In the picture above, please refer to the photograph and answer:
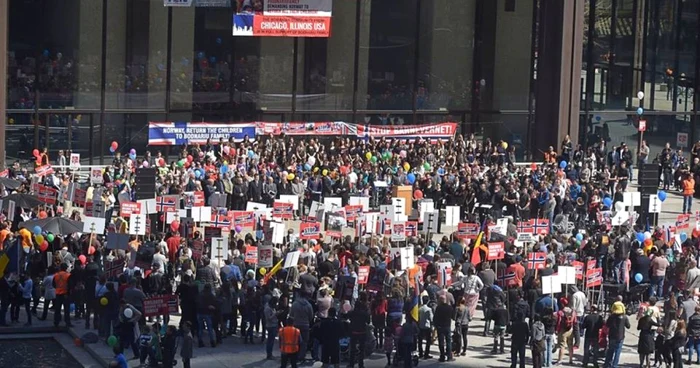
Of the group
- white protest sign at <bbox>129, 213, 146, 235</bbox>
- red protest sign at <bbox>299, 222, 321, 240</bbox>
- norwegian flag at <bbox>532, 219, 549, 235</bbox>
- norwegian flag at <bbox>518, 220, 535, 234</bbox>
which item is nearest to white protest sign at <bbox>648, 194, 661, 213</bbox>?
norwegian flag at <bbox>532, 219, 549, 235</bbox>

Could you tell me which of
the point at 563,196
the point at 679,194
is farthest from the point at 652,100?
the point at 563,196

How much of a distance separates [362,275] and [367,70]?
74.8 feet

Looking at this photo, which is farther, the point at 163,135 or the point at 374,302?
the point at 163,135

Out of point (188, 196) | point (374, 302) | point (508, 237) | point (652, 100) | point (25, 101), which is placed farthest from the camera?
point (652, 100)

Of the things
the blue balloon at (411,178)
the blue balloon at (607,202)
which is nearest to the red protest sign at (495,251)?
the blue balloon at (607,202)

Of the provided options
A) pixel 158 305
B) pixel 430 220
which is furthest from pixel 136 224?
pixel 430 220

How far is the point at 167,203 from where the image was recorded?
3544cm

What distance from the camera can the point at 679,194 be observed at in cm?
4847

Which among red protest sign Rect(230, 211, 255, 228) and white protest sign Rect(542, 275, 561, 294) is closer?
white protest sign Rect(542, 275, 561, 294)

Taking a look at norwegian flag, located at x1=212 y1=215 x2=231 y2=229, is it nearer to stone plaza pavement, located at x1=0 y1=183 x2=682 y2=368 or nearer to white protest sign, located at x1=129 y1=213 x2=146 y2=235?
white protest sign, located at x1=129 y1=213 x2=146 y2=235

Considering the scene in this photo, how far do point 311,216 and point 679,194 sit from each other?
1725cm

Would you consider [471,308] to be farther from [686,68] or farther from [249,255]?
[686,68]

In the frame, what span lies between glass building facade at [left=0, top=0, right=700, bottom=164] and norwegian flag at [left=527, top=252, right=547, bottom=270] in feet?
67.6

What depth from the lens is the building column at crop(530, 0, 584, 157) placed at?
2036 inches
